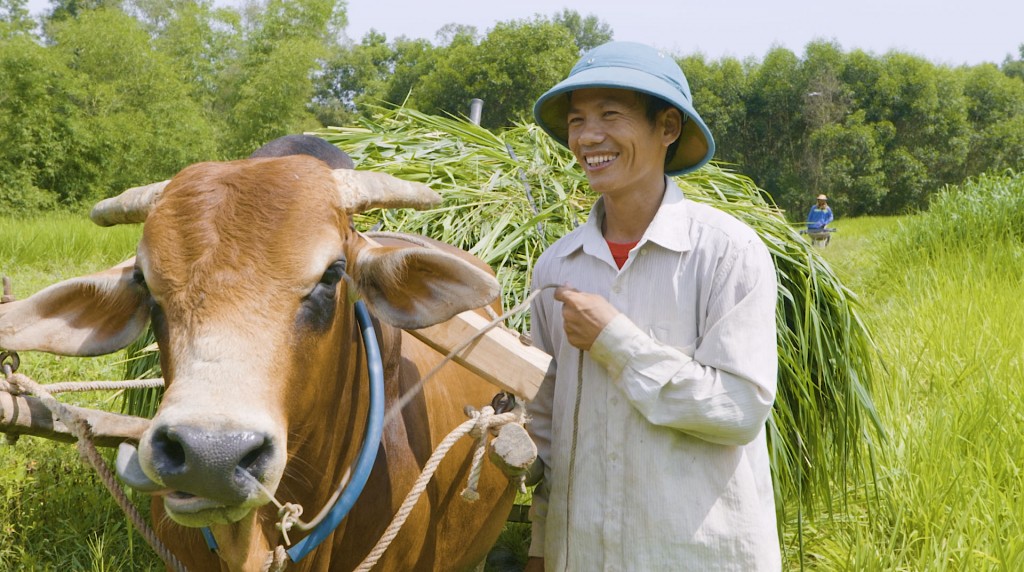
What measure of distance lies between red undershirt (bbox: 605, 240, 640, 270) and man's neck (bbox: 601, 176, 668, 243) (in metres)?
0.01

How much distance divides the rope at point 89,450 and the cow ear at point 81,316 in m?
0.14

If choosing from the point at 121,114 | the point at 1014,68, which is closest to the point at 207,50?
the point at 121,114

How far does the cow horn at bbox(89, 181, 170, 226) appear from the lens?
5.76 feet

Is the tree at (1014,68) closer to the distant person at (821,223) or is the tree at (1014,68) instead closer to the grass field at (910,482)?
the distant person at (821,223)

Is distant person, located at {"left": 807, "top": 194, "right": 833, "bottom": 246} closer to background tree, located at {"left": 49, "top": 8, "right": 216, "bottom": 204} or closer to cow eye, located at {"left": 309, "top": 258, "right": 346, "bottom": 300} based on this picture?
cow eye, located at {"left": 309, "top": 258, "right": 346, "bottom": 300}

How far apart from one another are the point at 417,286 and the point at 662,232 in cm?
61

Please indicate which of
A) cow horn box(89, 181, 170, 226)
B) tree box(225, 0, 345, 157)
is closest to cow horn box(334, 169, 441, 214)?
cow horn box(89, 181, 170, 226)

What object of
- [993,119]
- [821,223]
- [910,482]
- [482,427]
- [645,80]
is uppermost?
[993,119]

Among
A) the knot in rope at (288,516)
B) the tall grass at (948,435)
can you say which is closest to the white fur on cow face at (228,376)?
the knot in rope at (288,516)

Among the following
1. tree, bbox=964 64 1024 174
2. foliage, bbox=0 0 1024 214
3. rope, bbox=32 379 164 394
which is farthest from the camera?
tree, bbox=964 64 1024 174

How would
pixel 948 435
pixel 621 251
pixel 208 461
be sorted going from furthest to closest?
pixel 948 435
pixel 621 251
pixel 208 461

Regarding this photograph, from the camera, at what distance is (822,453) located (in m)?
3.42

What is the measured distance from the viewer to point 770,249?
334 centimetres

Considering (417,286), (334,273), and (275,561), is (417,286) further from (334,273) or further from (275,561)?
(275,561)
